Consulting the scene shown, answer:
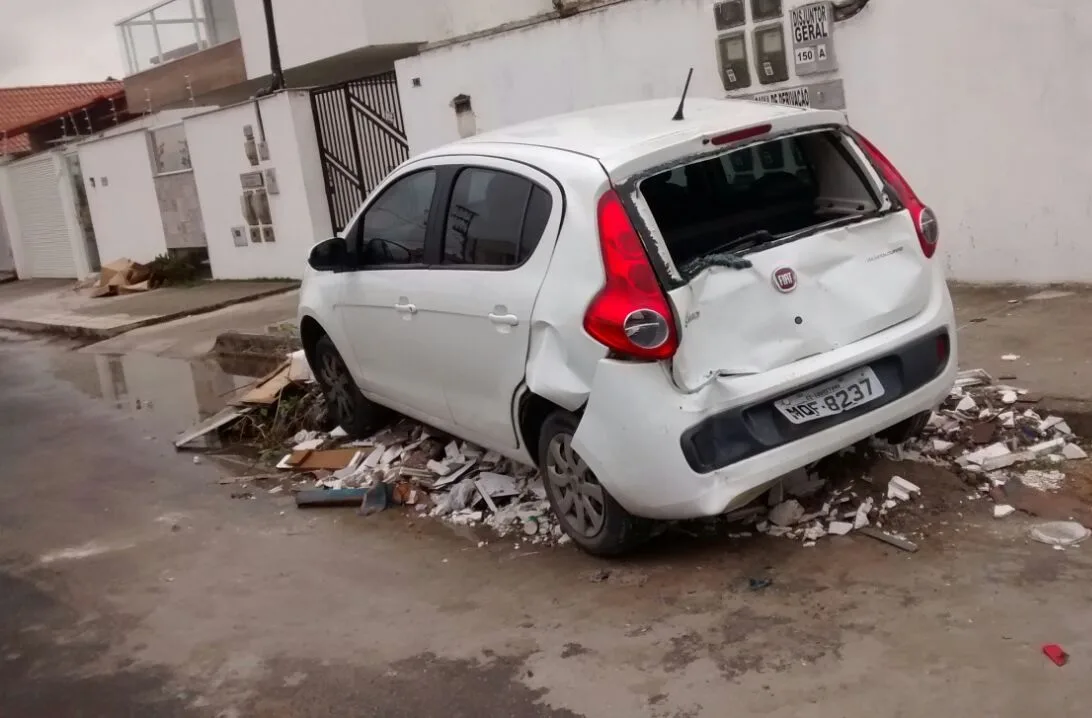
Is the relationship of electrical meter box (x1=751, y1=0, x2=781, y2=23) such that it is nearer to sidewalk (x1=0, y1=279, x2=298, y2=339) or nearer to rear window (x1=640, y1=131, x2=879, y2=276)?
rear window (x1=640, y1=131, x2=879, y2=276)

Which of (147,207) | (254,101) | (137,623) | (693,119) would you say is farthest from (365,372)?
(147,207)

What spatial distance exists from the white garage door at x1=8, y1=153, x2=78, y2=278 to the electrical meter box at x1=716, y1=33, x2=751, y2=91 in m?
17.7

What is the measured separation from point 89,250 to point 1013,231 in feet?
64.3

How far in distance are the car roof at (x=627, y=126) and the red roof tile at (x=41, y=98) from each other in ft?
103

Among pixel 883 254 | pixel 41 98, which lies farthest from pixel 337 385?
pixel 41 98

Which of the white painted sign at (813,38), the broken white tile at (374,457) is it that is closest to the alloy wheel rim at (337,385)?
the broken white tile at (374,457)

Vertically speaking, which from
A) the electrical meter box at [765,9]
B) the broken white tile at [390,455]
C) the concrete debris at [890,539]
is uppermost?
the electrical meter box at [765,9]

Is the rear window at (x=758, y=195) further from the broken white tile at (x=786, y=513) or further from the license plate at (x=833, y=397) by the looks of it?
the broken white tile at (x=786, y=513)

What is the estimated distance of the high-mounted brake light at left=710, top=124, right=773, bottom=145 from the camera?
4.31 metres

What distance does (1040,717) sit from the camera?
305 cm

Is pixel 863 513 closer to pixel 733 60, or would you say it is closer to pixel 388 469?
pixel 388 469

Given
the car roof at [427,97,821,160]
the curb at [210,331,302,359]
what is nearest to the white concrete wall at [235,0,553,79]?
the curb at [210,331,302,359]

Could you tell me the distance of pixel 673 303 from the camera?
3.97 metres

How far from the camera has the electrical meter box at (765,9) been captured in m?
8.57
